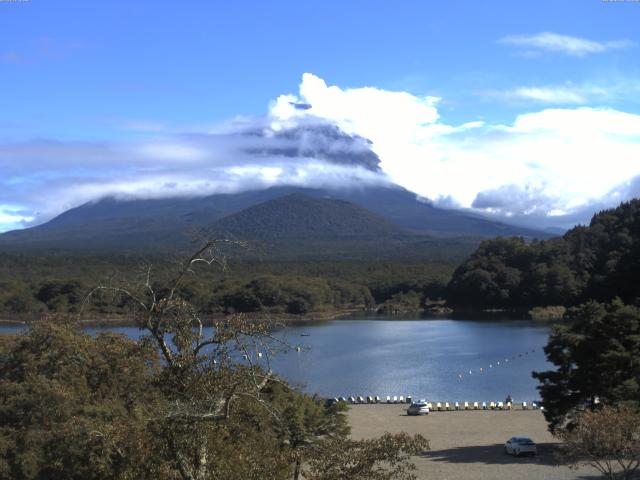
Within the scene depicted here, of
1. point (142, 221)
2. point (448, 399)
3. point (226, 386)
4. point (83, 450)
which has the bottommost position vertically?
point (448, 399)

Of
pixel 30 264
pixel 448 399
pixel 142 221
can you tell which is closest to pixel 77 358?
pixel 448 399

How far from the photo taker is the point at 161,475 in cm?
623

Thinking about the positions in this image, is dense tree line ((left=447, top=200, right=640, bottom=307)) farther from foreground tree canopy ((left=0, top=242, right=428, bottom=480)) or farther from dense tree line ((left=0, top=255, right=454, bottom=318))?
foreground tree canopy ((left=0, top=242, right=428, bottom=480))

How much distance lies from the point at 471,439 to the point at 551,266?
48.0 meters

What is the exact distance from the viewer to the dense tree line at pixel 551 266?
59812 millimetres

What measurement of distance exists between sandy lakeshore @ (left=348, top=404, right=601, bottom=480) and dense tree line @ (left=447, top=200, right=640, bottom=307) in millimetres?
33858

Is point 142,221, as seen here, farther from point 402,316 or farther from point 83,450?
point 83,450

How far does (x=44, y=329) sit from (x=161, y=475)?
7491 millimetres

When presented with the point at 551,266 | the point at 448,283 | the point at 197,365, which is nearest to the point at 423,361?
the point at 551,266

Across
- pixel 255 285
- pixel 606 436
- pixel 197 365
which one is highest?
pixel 197 365

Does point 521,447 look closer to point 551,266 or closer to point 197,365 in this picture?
point 197,365

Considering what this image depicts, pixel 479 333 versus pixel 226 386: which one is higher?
pixel 226 386

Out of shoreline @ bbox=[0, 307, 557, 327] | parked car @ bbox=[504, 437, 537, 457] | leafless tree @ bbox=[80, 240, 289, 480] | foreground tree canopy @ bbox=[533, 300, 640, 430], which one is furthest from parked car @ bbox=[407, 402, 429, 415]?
shoreline @ bbox=[0, 307, 557, 327]

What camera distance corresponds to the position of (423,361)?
3825cm
